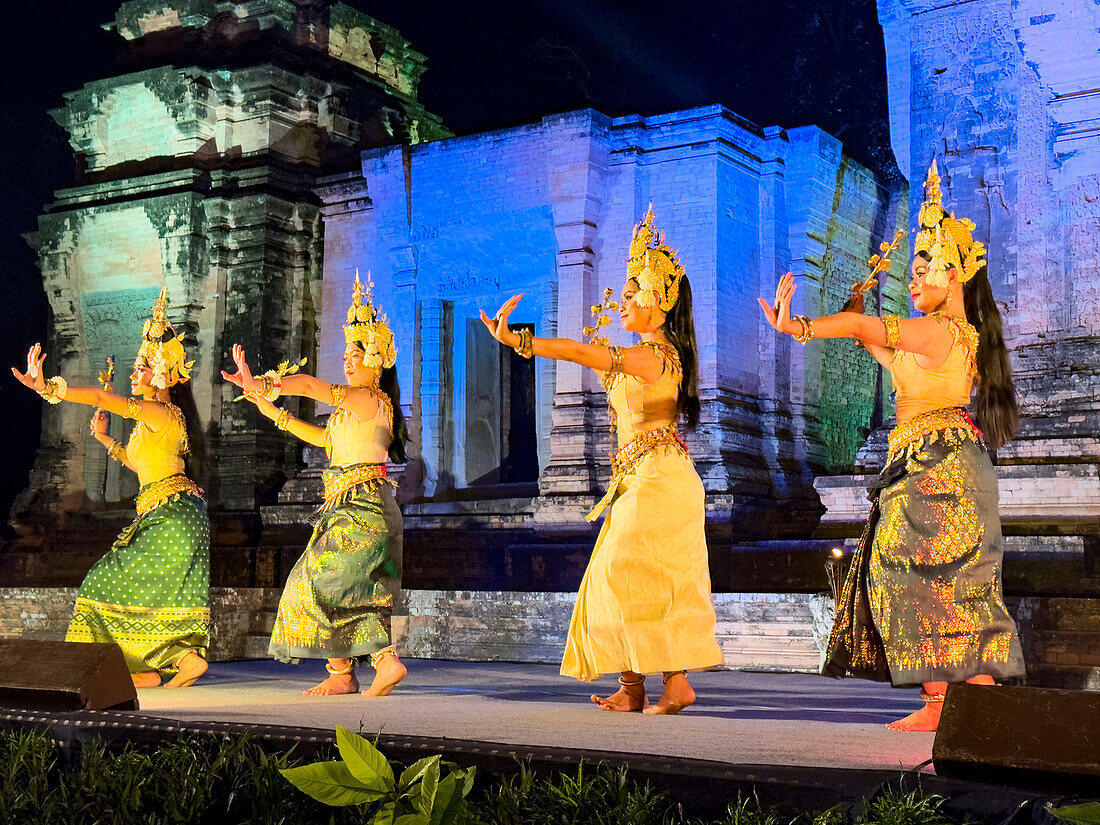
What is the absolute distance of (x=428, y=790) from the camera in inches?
118

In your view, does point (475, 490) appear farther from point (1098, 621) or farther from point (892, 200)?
point (1098, 621)

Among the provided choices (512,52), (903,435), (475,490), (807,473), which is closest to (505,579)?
(475,490)

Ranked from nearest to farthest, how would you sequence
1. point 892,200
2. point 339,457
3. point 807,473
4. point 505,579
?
point 339,457 < point 505,579 < point 807,473 < point 892,200

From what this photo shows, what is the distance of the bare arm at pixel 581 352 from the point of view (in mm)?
4969

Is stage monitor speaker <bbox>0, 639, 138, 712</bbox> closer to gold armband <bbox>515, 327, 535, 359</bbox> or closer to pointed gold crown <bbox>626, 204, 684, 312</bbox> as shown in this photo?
gold armband <bbox>515, 327, 535, 359</bbox>

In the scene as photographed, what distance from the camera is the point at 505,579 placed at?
43.2ft

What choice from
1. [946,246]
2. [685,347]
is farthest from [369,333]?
[946,246]

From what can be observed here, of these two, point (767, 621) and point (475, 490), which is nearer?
point (767, 621)

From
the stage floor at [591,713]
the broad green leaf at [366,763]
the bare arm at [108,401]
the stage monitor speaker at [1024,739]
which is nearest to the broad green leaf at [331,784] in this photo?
the broad green leaf at [366,763]

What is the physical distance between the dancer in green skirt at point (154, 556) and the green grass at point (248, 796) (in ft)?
9.08

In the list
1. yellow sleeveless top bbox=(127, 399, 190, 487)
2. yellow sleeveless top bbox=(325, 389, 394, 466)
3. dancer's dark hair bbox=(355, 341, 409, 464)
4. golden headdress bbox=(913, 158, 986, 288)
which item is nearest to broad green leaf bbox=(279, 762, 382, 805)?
golden headdress bbox=(913, 158, 986, 288)

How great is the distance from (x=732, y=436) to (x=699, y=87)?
793cm

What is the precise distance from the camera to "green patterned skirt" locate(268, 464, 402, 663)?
6.39 m

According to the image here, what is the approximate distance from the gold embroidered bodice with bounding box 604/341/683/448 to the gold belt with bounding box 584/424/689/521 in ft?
0.08
